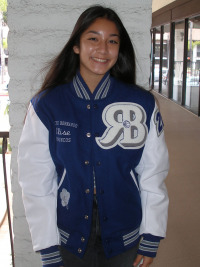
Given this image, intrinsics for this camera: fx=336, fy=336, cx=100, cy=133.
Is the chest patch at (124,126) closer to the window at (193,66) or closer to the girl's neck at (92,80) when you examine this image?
the girl's neck at (92,80)

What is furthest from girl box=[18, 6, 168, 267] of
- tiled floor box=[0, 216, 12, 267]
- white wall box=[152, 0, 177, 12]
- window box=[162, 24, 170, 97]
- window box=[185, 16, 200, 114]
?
window box=[162, 24, 170, 97]

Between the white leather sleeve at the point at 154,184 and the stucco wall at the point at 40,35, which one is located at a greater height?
the stucco wall at the point at 40,35

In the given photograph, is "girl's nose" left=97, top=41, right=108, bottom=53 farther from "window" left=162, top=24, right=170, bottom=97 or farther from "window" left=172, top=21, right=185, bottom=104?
"window" left=162, top=24, right=170, bottom=97

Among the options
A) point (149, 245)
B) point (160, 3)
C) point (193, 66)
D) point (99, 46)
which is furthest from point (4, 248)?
point (160, 3)

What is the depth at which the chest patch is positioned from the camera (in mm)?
1234

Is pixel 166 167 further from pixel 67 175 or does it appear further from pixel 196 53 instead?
pixel 196 53

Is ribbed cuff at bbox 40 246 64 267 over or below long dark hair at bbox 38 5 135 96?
below

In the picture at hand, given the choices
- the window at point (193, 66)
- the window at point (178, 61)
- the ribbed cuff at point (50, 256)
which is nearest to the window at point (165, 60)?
the window at point (178, 61)

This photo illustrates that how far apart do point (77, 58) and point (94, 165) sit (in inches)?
18.1

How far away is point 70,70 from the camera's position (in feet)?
4.50

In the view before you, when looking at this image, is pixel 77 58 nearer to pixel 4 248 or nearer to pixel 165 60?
pixel 4 248

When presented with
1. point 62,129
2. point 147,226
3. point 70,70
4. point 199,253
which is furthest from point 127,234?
point 199,253

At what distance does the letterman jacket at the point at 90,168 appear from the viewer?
1209 millimetres

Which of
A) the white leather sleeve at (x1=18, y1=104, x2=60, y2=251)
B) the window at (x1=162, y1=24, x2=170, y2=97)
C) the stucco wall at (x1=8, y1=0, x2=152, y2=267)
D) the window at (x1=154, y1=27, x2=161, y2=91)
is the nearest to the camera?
the white leather sleeve at (x1=18, y1=104, x2=60, y2=251)
